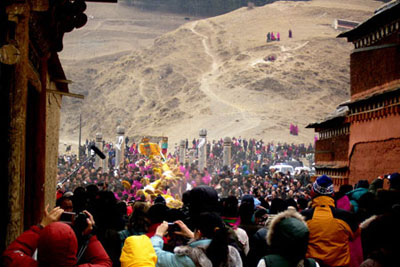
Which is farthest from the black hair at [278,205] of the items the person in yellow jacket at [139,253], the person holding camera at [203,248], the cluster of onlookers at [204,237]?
the person in yellow jacket at [139,253]

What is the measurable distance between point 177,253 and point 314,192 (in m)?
1.95

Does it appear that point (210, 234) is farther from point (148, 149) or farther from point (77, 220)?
point (148, 149)

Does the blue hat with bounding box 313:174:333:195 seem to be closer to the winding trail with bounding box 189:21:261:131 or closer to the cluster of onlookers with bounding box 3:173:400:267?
the cluster of onlookers with bounding box 3:173:400:267

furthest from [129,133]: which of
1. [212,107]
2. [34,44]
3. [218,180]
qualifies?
[34,44]

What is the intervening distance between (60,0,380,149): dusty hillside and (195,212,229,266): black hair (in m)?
50.8

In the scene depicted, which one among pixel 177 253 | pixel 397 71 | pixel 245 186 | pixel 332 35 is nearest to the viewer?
pixel 177 253

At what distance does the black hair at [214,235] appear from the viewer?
14.2 ft

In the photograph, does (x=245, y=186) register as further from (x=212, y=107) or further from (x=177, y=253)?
(x=212, y=107)

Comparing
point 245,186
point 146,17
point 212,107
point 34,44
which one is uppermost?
point 146,17

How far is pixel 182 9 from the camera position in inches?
4855

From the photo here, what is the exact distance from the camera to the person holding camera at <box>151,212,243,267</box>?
4305 millimetres

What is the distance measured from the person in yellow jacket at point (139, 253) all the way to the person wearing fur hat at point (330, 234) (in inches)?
64.9

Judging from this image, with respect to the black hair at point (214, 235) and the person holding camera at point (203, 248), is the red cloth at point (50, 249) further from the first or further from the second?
the black hair at point (214, 235)

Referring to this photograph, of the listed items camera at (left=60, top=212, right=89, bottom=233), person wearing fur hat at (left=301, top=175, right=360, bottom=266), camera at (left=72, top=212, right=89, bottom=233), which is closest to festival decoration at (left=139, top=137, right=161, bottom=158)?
person wearing fur hat at (left=301, top=175, right=360, bottom=266)
